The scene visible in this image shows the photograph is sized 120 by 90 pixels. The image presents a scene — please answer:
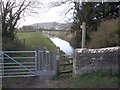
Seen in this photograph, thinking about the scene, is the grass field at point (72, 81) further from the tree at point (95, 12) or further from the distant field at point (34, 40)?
the tree at point (95, 12)

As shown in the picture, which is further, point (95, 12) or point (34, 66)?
point (95, 12)

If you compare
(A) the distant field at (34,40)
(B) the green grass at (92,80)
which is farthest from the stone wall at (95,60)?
(A) the distant field at (34,40)

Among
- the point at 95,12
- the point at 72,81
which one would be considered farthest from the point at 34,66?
the point at 95,12

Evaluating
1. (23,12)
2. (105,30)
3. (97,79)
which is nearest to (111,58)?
(97,79)

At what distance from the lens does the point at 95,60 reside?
7.18 meters

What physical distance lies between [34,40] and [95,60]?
584 cm

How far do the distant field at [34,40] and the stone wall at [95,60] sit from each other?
4014 millimetres

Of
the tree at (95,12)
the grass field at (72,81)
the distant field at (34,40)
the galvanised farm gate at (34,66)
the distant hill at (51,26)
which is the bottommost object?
the grass field at (72,81)

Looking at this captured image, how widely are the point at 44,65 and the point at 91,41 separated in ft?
10.2

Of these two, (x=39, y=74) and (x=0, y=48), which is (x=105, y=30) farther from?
(x=0, y=48)

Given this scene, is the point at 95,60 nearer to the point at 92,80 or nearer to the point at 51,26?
the point at 92,80

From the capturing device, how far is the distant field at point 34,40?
11367mm

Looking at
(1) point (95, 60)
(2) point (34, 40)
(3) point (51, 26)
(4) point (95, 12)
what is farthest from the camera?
(2) point (34, 40)

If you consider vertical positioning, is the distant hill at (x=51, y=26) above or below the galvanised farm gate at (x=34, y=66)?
above
